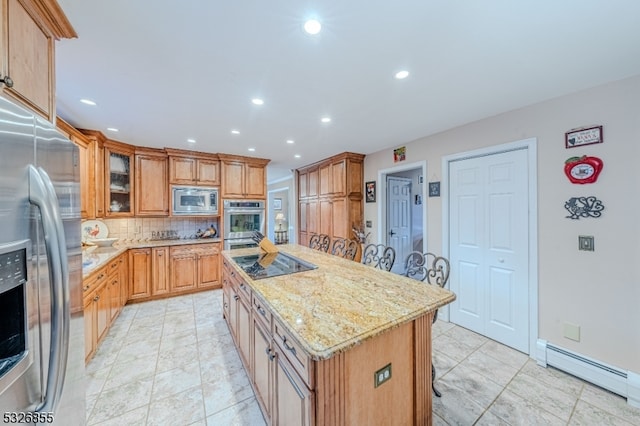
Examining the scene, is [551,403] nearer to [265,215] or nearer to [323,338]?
[323,338]

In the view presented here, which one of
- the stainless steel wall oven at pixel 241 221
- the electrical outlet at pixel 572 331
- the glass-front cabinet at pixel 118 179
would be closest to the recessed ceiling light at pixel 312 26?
the electrical outlet at pixel 572 331

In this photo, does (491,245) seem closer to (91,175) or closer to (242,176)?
(242,176)

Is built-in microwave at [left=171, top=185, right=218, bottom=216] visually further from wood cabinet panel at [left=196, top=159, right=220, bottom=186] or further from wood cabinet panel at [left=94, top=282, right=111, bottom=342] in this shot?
wood cabinet panel at [left=94, top=282, right=111, bottom=342]

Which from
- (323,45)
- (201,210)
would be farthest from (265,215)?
(323,45)

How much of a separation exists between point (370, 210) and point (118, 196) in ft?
13.6

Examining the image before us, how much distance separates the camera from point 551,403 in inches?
71.6

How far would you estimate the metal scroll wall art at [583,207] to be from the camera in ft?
6.69

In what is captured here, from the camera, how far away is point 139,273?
3.74 meters

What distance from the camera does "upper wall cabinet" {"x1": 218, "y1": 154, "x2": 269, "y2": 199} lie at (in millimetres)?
4488

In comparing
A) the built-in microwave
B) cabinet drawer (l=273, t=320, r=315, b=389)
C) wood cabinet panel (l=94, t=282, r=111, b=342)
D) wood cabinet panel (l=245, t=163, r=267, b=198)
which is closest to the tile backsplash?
the built-in microwave

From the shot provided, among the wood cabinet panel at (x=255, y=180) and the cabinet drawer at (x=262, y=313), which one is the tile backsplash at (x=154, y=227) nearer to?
the wood cabinet panel at (x=255, y=180)

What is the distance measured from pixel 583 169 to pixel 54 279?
135 inches

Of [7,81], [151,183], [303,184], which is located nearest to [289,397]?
[7,81]

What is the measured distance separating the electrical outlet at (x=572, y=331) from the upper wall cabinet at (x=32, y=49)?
158 inches
